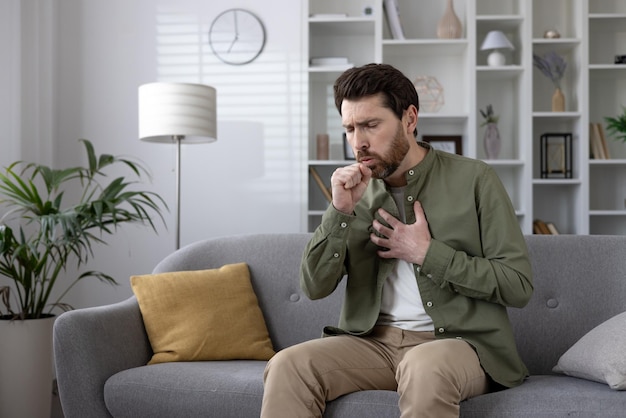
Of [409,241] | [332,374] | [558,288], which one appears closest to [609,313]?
[558,288]

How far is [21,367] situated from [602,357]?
2.19m

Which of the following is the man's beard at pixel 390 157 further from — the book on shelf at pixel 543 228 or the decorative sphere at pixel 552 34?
the decorative sphere at pixel 552 34

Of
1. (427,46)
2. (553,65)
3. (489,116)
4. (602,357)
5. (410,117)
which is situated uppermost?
(427,46)

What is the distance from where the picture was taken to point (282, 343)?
2.68 meters

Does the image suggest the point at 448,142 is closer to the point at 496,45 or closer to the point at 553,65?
the point at 496,45

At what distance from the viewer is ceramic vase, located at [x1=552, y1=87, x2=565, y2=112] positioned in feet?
14.7

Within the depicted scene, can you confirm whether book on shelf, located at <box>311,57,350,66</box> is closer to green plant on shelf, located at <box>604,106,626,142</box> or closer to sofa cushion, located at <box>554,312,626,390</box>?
green plant on shelf, located at <box>604,106,626,142</box>

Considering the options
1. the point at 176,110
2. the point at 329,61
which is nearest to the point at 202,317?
the point at 176,110

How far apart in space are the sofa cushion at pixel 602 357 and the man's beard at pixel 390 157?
0.73 m

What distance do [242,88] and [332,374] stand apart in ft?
9.44

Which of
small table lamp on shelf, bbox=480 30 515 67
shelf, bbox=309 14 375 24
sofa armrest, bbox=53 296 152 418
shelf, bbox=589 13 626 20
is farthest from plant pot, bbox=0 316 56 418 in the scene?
shelf, bbox=589 13 626 20

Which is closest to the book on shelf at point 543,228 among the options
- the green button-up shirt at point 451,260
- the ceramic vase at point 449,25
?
the ceramic vase at point 449,25

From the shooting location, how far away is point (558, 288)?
2.54 m

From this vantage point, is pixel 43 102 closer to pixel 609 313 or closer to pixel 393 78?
pixel 393 78
